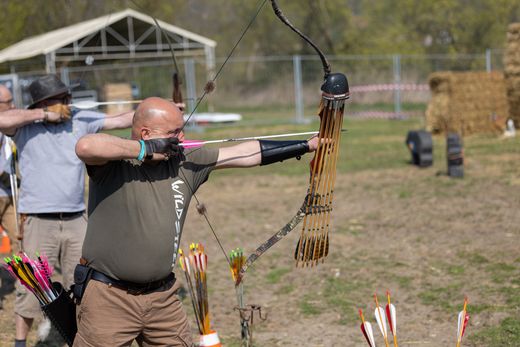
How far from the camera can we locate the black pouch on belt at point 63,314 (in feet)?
12.7

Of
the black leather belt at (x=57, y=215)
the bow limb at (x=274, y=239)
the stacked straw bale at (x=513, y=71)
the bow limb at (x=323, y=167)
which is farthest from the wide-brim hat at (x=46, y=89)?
the stacked straw bale at (x=513, y=71)

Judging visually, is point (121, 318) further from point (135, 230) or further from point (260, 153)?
point (260, 153)

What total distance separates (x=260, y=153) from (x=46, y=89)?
2.08m

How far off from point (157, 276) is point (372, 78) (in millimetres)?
26005

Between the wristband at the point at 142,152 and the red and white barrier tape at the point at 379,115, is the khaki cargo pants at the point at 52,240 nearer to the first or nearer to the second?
the wristband at the point at 142,152

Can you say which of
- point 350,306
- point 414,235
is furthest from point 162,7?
point 350,306

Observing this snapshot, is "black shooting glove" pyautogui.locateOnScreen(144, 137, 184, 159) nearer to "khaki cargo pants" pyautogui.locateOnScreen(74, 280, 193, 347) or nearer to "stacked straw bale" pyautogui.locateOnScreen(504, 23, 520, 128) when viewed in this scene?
"khaki cargo pants" pyautogui.locateOnScreen(74, 280, 193, 347)

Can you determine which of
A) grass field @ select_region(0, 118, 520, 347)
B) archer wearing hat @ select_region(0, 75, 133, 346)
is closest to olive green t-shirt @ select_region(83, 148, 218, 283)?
archer wearing hat @ select_region(0, 75, 133, 346)

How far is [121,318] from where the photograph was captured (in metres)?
3.49

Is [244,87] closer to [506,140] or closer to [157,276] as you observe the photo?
[506,140]

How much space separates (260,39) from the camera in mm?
41156

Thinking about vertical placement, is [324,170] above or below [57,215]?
above

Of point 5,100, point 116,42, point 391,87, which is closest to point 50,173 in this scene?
point 5,100

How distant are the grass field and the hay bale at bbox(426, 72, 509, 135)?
5.23 metres
